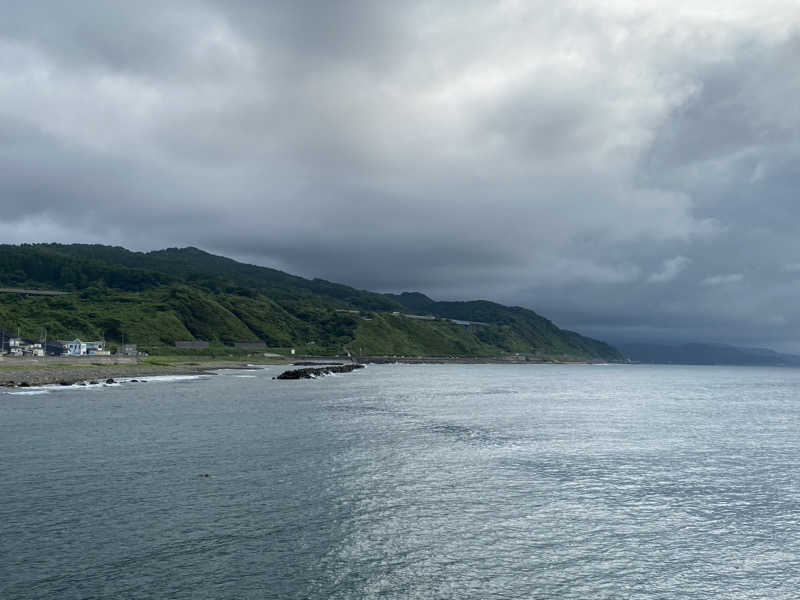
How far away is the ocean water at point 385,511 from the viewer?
24.8 m

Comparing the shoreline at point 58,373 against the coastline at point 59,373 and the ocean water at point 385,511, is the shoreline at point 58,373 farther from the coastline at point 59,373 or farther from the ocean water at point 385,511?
the ocean water at point 385,511

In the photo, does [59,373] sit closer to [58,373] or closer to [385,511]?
[58,373]

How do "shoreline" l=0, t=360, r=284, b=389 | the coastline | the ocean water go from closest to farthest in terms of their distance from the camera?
the ocean water
"shoreline" l=0, t=360, r=284, b=389
the coastline

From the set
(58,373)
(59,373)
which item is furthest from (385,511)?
(59,373)

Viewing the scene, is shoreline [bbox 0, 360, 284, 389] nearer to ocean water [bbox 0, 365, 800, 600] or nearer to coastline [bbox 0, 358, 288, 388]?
coastline [bbox 0, 358, 288, 388]

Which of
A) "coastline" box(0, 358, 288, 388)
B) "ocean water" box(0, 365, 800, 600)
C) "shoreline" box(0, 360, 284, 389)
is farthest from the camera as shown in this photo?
"coastline" box(0, 358, 288, 388)

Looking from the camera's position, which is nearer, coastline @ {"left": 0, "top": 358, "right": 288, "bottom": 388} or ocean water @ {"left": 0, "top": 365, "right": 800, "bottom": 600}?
ocean water @ {"left": 0, "top": 365, "right": 800, "bottom": 600}

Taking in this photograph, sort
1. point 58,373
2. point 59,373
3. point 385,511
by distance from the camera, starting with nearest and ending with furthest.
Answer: point 385,511 < point 58,373 < point 59,373

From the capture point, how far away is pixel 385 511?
34719 millimetres

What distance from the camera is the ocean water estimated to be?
24812 millimetres

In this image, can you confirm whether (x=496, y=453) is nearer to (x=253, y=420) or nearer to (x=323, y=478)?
(x=323, y=478)

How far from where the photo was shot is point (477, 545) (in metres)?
29.3

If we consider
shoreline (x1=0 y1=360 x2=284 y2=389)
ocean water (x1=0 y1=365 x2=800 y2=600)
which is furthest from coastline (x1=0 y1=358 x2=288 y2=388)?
ocean water (x1=0 y1=365 x2=800 y2=600)

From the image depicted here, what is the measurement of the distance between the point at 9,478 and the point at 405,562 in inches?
1138
